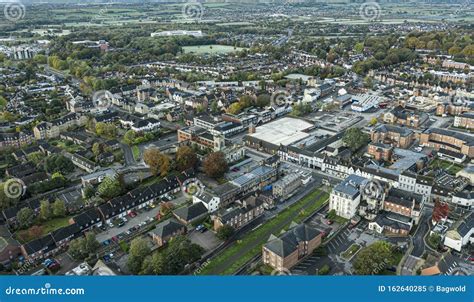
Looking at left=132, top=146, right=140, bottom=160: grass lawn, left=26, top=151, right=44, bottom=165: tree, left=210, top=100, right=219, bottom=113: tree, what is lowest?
left=132, top=146, right=140, bottom=160: grass lawn

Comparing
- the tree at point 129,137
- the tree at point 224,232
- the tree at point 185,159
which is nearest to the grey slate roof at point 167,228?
the tree at point 224,232

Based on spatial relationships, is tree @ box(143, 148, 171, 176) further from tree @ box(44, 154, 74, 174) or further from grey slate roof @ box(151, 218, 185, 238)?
grey slate roof @ box(151, 218, 185, 238)

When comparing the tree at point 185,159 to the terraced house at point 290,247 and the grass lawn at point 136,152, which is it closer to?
the grass lawn at point 136,152

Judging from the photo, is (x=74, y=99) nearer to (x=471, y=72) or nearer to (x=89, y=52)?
(x=89, y=52)

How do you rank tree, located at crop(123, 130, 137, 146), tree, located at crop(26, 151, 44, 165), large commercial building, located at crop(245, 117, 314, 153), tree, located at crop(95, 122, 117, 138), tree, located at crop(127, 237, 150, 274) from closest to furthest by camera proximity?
tree, located at crop(127, 237, 150, 274) → tree, located at crop(26, 151, 44, 165) → large commercial building, located at crop(245, 117, 314, 153) → tree, located at crop(123, 130, 137, 146) → tree, located at crop(95, 122, 117, 138)

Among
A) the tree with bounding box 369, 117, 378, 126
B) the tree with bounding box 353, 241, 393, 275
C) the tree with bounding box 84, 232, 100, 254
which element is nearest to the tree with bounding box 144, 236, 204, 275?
the tree with bounding box 84, 232, 100, 254

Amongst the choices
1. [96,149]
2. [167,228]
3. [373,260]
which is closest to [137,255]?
[167,228]

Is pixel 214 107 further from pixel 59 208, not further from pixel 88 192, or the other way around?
pixel 59 208
